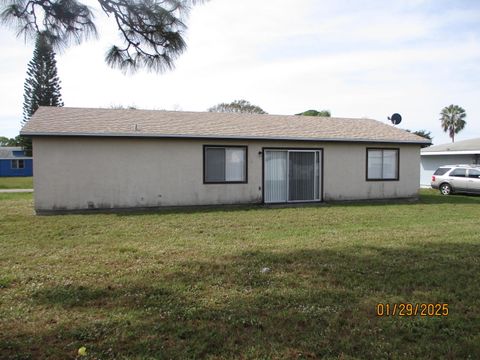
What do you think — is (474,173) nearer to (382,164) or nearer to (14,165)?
(382,164)

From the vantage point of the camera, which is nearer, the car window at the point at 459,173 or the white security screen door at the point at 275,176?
the white security screen door at the point at 275,176

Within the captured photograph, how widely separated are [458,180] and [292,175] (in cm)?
904

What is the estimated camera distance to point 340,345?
3355mm

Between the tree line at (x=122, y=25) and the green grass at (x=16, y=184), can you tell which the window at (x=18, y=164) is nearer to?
the green grass at (x=16, y=184)

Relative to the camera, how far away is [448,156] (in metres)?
23.7

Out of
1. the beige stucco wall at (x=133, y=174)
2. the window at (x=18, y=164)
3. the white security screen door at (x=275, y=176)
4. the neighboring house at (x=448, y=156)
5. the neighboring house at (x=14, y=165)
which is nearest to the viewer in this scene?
the beige stucco wall at (x=133, y=174)

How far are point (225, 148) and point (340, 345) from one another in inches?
398

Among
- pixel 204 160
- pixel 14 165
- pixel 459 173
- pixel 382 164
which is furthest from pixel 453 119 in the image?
pixel 14 165

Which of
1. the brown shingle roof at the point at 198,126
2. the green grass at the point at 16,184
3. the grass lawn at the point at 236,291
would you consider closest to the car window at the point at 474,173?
the brown shingle roof at the point at 198,126

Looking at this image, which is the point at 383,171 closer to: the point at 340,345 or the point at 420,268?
the point at 420,268

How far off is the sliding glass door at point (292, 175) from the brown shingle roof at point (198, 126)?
0.68 metres

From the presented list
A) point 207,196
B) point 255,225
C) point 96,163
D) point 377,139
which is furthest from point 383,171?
point 96,163
